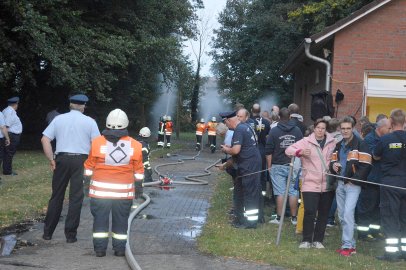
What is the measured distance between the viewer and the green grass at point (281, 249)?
8047 millimetres

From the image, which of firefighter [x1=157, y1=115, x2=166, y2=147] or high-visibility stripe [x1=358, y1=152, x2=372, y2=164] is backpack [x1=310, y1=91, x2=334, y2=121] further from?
firefighter [x1=157, y1=115, x2=166, y2=147]

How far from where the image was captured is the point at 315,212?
912 cm

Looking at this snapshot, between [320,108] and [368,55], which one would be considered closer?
[320,108]

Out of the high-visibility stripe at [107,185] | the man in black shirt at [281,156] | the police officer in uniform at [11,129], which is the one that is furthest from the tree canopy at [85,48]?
the high-visibility stripe at [107,185]

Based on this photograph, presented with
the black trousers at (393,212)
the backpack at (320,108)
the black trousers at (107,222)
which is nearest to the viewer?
the black trousers at (107,222)

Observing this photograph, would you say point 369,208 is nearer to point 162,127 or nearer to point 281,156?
point 281,156

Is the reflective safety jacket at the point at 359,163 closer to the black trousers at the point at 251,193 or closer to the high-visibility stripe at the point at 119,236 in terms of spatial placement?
the black trousers at the point at 251,193

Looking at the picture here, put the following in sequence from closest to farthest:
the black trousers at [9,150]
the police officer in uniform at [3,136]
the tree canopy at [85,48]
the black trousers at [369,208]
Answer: the black trousers at [369,208]
the police officer in uniform at [3,136]
the black trousers at [9,150]
the tree canopy at [85,48]

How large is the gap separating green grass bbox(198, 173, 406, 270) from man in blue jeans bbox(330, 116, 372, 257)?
0.26 meters

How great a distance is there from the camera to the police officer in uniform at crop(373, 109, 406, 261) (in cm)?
855

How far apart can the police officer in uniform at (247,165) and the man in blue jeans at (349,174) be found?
1735mm

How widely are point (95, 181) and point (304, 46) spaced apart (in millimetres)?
11458

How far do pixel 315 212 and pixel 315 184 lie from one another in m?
0.42

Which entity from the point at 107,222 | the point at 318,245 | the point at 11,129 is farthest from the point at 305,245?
the point at 11,129
